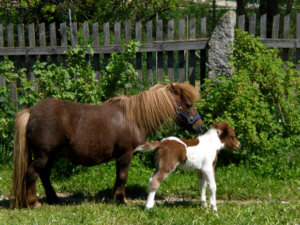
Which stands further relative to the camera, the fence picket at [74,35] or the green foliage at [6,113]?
the fence picket at [74,35]

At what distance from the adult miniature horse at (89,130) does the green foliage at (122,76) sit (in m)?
1.23

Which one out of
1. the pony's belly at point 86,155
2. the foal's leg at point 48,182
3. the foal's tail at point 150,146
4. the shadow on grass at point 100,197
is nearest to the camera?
the foal's tail at point 150,146

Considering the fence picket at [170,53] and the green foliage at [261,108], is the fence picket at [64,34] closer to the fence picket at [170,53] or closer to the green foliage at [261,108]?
the fence picket at [170,53]

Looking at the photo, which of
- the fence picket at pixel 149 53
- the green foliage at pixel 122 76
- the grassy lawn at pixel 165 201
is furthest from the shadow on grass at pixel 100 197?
the fence picket at pixel 149 53

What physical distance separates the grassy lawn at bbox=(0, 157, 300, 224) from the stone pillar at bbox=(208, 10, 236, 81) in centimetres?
170

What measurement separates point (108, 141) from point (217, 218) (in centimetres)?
163

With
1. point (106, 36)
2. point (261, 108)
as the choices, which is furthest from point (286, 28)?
point (106, 36)

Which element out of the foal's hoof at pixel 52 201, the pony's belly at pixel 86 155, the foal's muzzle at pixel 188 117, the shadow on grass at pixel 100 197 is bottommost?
the shadow on grass at pixel 100 197

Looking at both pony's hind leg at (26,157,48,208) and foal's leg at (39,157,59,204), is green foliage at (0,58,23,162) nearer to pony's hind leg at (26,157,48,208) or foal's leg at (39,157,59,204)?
foal's leg at (39,157,59,204)

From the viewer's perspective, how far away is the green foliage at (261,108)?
19.0 ft

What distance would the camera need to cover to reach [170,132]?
6.29m

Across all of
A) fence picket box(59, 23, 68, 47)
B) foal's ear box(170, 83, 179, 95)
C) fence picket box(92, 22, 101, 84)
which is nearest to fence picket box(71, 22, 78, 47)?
fence picket box(59, 23, 68, 47)

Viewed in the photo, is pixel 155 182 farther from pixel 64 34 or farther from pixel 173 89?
pixel 64 34

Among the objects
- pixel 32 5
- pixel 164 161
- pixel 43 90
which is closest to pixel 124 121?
pixel 164 161
